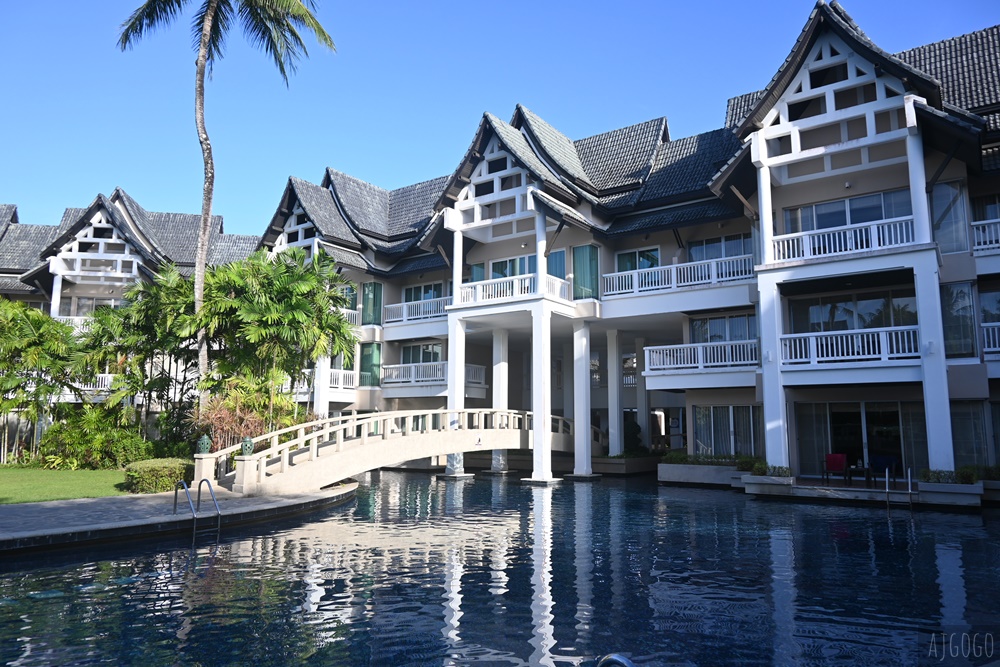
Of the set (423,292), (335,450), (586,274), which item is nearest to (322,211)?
(423,292)

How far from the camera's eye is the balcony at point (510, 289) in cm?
2458

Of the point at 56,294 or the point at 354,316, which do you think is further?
the point at 354,316

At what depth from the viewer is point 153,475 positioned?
16.1 m

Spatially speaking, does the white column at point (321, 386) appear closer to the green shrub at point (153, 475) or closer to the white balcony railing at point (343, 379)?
the white balcony railing at point (343, 379)

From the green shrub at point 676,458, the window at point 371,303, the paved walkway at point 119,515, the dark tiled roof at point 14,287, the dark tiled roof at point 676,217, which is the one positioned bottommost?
the paved walkway at point 119,515

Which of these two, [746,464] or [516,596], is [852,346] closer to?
[746,464]

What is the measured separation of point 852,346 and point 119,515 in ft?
59.6

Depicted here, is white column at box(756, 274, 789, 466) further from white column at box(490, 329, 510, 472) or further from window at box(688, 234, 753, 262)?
white column at box(490, 329, 510, 472)

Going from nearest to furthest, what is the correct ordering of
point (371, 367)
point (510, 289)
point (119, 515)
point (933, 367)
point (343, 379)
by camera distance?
point (119, 515) < point (933, 367) < point (510, 289) < point (343, 379) < point (371, 367)

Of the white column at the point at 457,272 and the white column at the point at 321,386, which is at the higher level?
the white column at the point at 457,272

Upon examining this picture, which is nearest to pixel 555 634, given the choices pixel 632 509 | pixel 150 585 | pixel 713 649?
pixel 713 649

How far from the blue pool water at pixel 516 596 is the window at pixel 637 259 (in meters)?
13.4

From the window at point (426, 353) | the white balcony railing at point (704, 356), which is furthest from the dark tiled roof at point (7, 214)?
the white balcony railing at point (704, 356)

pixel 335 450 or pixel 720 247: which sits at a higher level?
pixel 720 247
